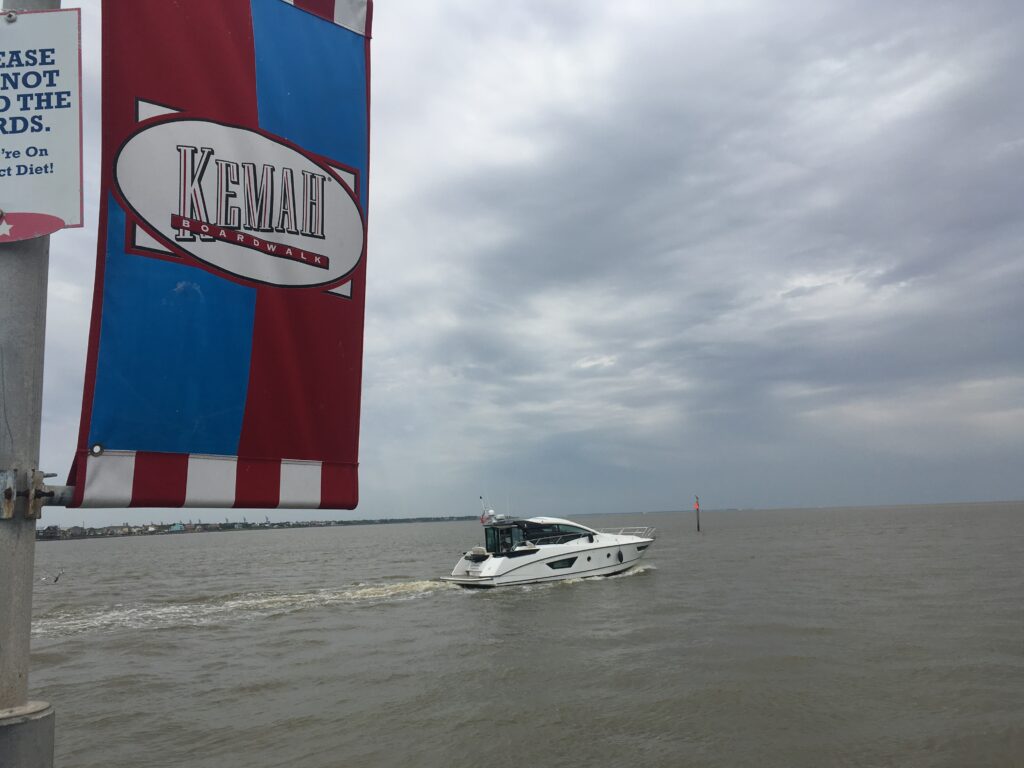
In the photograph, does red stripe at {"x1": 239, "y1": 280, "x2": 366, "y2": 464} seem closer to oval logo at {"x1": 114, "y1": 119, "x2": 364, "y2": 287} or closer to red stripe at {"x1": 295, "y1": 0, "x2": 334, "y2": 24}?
oval logo at {"x1": 114, "y1": 119, "x2": 364, "y2": 287}

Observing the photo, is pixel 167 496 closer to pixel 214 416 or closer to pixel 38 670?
pixel 214 416

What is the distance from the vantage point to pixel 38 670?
14.1m

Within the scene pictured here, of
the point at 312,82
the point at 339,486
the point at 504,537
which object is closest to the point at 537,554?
the point at 504,537

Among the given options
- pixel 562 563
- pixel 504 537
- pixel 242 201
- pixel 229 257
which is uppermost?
pixel 242 201

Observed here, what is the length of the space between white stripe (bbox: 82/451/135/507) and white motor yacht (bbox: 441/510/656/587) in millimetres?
23189

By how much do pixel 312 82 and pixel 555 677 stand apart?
465 inches

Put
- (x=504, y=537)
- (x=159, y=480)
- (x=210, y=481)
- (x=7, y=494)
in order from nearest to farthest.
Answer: (x=7, y=494) → (x=159, y=480) → (x=210, y=481) → (x=504, y=537)

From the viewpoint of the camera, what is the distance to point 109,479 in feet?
6.60

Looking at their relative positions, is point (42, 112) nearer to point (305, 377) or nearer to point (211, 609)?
point (305, 377)

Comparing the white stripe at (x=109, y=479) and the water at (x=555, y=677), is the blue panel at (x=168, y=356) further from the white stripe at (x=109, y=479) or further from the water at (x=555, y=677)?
the water at (x=555, y=677)

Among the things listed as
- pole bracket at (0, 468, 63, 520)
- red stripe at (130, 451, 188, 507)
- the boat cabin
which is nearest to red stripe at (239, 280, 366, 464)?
red stripe at (130, 451, 188, 507)

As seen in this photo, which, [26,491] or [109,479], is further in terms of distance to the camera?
[109,479]

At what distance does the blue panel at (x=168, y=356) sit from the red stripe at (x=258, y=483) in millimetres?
79

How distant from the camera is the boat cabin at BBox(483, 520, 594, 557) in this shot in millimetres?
25688
